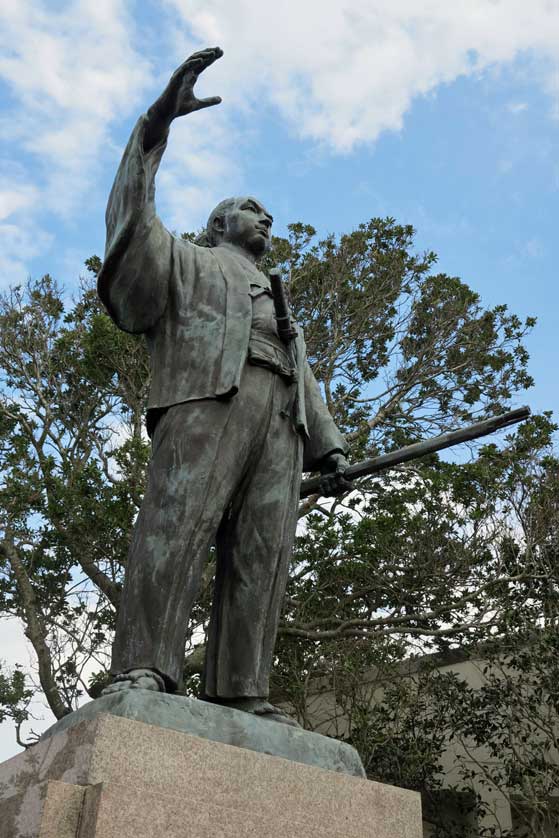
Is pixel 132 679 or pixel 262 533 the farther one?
pixel 262 533

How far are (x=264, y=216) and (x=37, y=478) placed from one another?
855 cm

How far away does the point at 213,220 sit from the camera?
461cm

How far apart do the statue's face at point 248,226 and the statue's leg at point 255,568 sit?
2.63ft

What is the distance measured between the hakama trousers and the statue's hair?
3.08ft

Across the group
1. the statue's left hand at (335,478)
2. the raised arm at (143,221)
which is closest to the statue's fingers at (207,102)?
the raised arm at (143,221)

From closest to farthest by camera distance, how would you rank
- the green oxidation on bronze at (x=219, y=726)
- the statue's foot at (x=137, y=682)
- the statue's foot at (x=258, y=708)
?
the green oxidation on bronze at (x=219, y=726) → the statue's foot at (x=137, y=682) → the statue's foot at (x=258, y=708)

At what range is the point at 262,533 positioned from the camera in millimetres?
3828

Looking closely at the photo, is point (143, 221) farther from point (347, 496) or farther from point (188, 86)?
point (347, 496)

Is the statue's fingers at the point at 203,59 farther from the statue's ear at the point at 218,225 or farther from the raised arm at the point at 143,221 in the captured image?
the statue's ear at the point at 218,225

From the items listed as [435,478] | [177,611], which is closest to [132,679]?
[177,611]

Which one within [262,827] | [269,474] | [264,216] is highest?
[264,216]

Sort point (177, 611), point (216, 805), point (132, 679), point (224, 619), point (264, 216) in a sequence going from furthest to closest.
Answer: point (264, 216) → point (224, 619) → point (177, 611) → point (132, 679) → point (216, 805)

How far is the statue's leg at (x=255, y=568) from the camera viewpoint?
366cm

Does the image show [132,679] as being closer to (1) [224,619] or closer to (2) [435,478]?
(1) [224,619]
